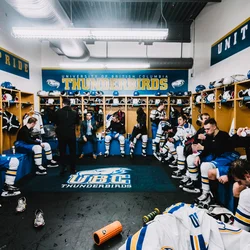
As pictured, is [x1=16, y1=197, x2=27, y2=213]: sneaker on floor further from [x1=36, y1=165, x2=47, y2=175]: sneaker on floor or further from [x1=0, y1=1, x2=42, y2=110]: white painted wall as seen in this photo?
[x1=0, y1=1, x2=42, y2=110]: white painted wall

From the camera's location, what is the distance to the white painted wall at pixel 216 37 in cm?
339

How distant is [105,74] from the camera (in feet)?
21.2

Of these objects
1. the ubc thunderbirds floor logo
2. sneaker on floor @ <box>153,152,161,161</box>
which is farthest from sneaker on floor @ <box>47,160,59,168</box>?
sneaker on floor @ <box>153,152,161,161</box>

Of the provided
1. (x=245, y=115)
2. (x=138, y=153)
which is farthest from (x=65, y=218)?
(x=138, y=153)

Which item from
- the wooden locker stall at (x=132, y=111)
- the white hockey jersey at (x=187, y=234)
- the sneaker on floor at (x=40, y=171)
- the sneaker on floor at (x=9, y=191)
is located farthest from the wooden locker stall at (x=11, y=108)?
the white hockey jersey at (x=187, y=234)

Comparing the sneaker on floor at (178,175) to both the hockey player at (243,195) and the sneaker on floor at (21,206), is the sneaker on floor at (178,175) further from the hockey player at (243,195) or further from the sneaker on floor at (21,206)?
the sneaker on floor at (21,206)

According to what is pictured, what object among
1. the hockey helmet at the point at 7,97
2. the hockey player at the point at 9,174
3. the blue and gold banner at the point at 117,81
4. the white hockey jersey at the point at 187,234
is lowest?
the hockey player at the point at 9,174

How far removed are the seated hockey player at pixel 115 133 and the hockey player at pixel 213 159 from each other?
279 centimetres

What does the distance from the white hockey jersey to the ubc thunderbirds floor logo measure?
2.13m

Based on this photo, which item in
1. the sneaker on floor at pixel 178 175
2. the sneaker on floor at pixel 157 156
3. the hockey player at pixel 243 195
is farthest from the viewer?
the sneaker on floor at pixel 157 156

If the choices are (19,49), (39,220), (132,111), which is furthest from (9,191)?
(132,111)

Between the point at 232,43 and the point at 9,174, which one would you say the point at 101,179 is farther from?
the point at 232,43

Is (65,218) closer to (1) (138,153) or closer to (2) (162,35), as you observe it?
(2) (162,35)

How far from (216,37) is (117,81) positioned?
3.21m
